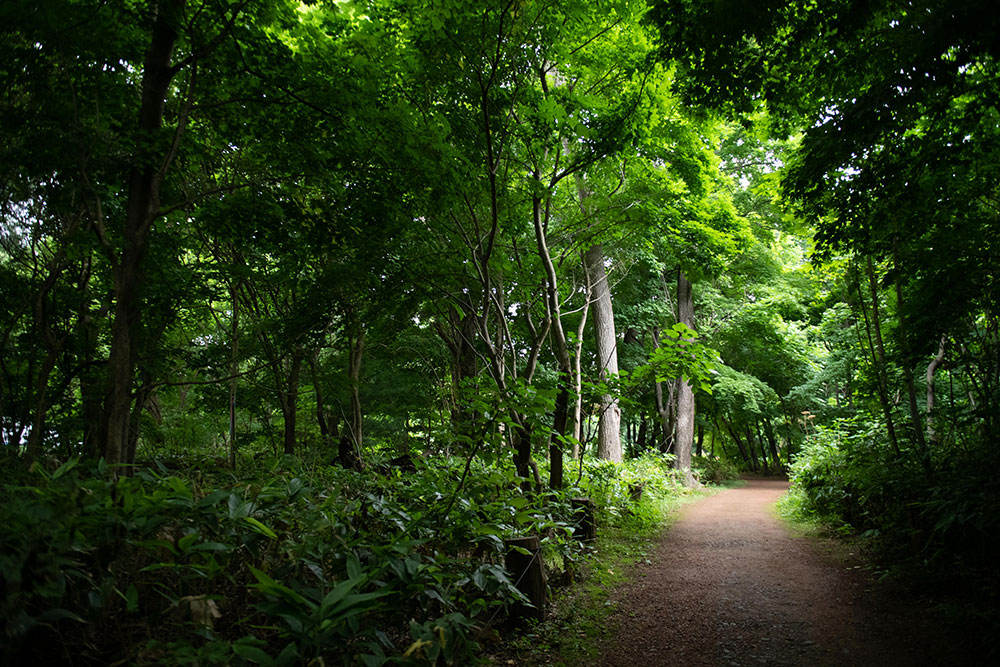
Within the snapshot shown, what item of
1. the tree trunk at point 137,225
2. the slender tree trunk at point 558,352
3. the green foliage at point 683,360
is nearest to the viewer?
the tree trunk at point 137,225

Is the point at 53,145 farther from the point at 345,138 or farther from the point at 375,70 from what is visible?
the point at 375,70

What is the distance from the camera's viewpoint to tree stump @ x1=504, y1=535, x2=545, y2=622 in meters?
4.08

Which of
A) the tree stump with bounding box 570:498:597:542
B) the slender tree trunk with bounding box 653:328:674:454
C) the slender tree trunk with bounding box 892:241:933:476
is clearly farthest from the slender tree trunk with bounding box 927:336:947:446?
the slender tree trunk with bounding box 653:328:674:454

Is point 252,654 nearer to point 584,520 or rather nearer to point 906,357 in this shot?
point 584,520

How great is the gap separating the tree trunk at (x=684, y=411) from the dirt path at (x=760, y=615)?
872cm

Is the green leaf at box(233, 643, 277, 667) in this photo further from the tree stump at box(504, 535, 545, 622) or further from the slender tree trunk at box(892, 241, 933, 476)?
the slender tree trunk at box(892, 241, 933, 476)

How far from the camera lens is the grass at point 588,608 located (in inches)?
147

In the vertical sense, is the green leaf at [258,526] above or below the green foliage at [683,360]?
below

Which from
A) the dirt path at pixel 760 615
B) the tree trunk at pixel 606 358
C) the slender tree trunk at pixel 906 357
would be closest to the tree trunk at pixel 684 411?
the tree trunk at pixel 606 358

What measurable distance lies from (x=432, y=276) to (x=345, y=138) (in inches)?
72.6

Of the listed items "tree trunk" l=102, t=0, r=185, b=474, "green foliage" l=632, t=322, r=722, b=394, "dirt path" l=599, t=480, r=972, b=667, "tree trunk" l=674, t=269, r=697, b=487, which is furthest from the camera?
"tree trunk" l=674, t=269, r=697, b=487

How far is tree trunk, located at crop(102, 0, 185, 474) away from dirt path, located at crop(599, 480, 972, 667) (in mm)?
4081

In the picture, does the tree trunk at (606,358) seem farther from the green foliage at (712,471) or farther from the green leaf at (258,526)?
the green leaf at (258,526)

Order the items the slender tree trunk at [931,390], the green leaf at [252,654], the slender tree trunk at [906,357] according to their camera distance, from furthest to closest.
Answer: the slender tree trunk at [931,390]
the slender tree trunk at [906,357]
the green leaf at [252,654]
